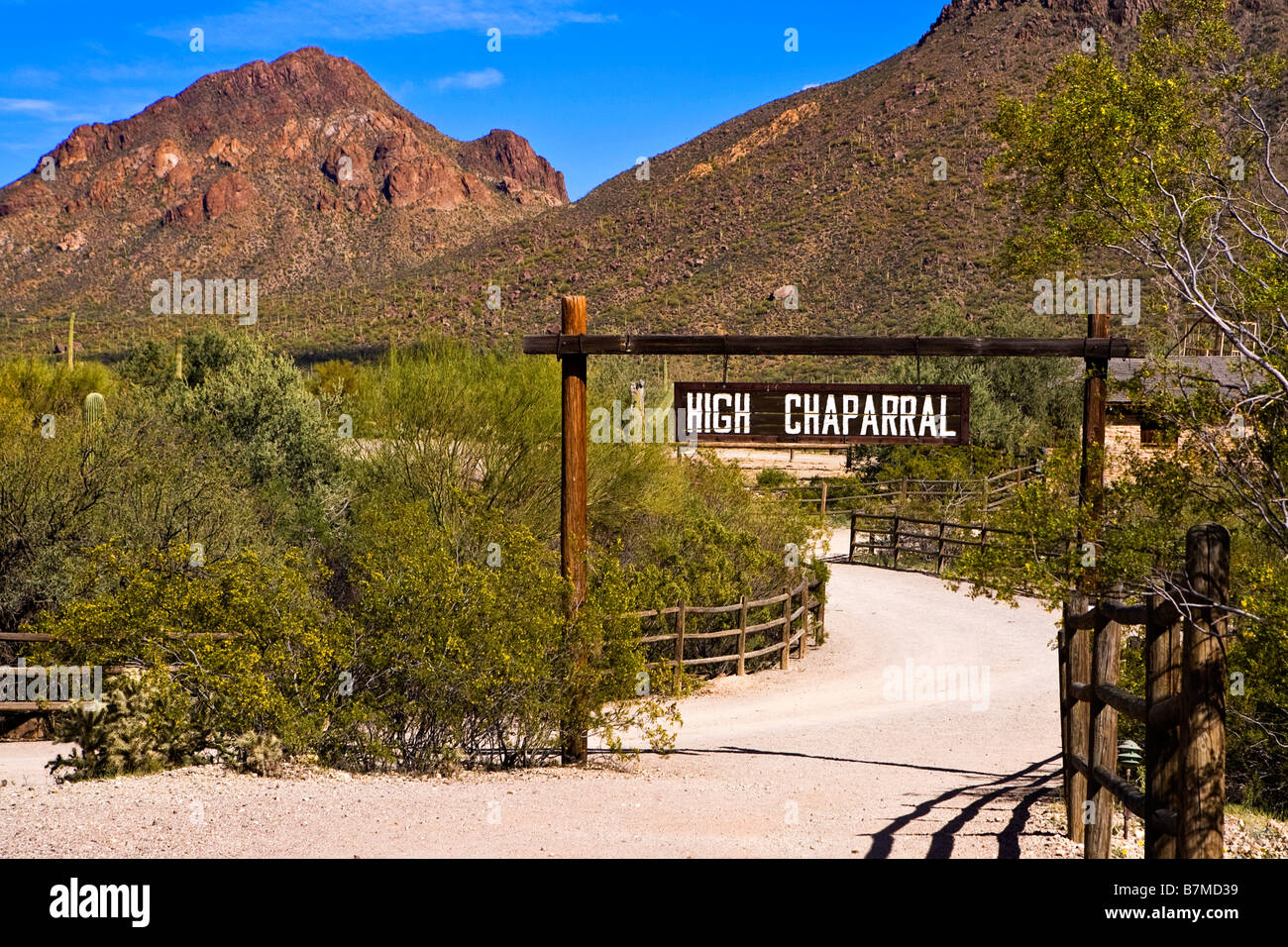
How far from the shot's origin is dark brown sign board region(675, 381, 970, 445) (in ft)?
29.6

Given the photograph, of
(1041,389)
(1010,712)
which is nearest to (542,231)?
(1041,389)

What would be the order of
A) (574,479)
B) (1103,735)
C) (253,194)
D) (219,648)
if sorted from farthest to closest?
(253,194) < (574,479) < (219,648) < (1103,735)

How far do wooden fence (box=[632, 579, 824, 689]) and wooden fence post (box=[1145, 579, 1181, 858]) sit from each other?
30.1ft

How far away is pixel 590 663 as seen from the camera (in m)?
9.43

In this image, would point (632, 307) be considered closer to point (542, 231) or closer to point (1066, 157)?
point (542, 231)

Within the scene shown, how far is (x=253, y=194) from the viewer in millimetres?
112938

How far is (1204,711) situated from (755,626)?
11.8 m

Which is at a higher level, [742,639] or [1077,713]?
[1077,713]

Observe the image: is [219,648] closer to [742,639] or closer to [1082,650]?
[1082,650]

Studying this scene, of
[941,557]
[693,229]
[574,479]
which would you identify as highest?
[693,229]

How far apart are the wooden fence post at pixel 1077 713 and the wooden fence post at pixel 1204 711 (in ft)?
6.93

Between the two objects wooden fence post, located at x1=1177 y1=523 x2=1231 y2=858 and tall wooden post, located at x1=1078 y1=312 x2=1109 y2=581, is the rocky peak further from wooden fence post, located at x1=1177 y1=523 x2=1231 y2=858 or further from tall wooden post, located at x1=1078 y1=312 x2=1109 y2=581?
wooden fence post, located at x1=1177 y1=523 x2=1231 y2=858

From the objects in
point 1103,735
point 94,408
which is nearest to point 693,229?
point 94,408

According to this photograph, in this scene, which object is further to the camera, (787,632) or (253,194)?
(253,194)
